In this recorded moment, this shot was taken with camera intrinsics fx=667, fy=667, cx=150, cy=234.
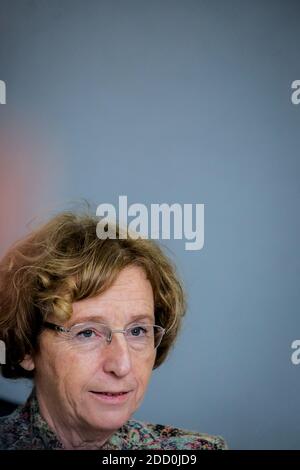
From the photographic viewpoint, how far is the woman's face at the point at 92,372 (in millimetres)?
1545

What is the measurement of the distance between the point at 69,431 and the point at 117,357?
0.23 metres

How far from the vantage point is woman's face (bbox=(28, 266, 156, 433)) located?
1545 mm

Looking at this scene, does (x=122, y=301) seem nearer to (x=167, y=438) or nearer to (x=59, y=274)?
(x=59, y=274)

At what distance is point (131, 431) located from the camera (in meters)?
1.69

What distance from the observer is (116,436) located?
5.45ft

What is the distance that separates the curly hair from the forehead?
0.05ft

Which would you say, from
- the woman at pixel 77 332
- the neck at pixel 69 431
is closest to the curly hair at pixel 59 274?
the woman at pixel 77 332

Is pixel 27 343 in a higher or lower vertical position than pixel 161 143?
lower

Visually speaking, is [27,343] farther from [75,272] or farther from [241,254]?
[241,254]

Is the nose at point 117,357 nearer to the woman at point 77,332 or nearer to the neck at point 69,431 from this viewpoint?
the woman at point 77,332

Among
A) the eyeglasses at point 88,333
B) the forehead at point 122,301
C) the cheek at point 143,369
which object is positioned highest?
the forehead at point 122,301

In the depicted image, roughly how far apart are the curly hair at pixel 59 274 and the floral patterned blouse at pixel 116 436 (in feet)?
0.37
